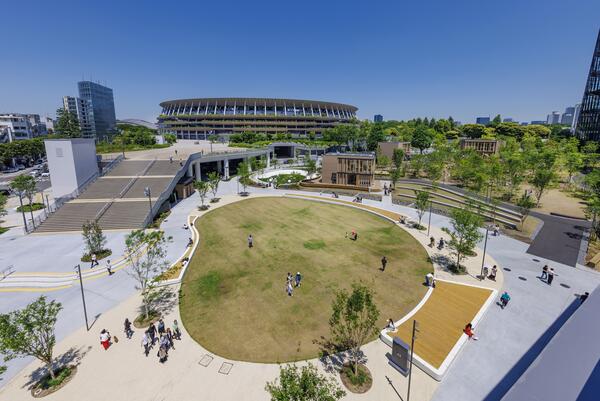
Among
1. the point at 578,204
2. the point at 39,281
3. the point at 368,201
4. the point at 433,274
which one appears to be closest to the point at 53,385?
the point at 39,281

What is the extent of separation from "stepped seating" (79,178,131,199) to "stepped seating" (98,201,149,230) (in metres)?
4.14

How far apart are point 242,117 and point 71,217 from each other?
10397cm

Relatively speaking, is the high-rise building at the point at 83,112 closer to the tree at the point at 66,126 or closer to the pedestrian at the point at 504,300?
the tree at the point at 66,126

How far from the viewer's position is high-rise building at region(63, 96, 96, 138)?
526ft

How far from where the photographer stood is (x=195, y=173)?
61.6 m

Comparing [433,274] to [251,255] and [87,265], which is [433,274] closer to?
[251,255]

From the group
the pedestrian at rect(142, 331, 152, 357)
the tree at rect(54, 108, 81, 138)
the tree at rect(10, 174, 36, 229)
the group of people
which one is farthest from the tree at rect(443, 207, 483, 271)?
the tree at rect(54, 108, 81, 138)

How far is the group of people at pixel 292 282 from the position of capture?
21438 millimetres

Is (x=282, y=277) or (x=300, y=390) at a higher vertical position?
(x=300, y=390)

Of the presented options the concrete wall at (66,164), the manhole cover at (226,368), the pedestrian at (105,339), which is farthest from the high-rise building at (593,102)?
the concrete wall at (66,164)

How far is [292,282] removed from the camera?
75.4 ft

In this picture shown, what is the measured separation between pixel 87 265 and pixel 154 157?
3838 centimetres

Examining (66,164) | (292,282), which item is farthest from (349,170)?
(66,164)

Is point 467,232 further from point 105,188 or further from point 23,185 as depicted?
point 23,185
